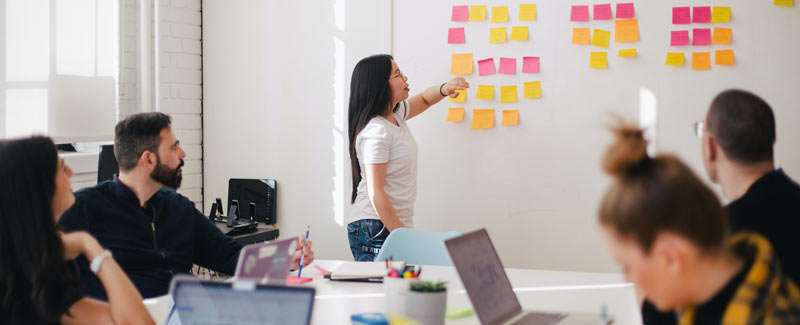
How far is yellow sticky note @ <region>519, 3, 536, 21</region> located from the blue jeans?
125 centimetres

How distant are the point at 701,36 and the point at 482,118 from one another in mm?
1063

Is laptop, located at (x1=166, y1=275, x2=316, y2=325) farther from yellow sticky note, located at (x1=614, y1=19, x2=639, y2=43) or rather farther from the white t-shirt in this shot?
yellow sticky note, located at (x1=614, y1=19, x2=639, y2=43)

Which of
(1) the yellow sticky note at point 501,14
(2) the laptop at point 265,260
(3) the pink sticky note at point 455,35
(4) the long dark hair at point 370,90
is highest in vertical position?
(1) the yellow sticky note at point 501,14

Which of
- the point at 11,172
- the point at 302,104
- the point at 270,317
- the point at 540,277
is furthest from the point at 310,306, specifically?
the point at 302,104

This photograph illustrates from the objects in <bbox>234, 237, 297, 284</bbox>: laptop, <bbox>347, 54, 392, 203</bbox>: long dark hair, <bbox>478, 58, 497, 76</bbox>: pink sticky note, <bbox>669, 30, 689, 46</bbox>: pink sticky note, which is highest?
<bbox>669, 30, 689, 46</bbox>: pink sticky note

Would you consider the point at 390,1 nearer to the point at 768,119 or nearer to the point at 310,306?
the point at 768,119

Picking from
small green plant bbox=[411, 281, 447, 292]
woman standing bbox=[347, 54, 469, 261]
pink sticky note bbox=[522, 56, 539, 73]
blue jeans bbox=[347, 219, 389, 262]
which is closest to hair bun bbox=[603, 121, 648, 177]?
small green plant bbox=[411, 281, 447, 292]

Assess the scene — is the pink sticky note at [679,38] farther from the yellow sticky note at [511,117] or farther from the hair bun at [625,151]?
the hair bun at [625,151]

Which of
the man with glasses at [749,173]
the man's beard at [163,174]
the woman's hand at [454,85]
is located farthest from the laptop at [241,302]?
the woman's hand at [454,85]

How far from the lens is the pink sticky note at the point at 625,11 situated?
13.0 ft

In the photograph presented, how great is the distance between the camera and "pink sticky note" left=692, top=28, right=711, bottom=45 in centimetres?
387

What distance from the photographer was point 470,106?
4250 millimetres

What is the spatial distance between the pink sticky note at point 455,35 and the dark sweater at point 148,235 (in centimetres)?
170

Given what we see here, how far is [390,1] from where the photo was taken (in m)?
4.39
